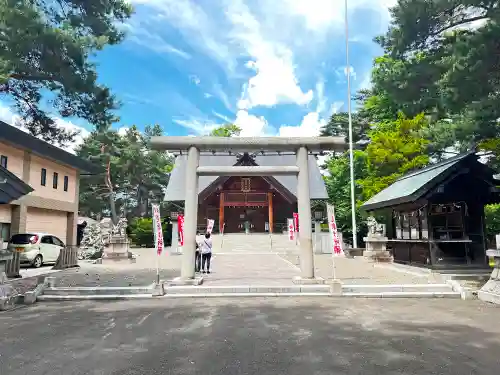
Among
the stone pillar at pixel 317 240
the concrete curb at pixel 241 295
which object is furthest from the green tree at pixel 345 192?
the concrete curb at pixel 241 295

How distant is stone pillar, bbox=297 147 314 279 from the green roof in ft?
14.4

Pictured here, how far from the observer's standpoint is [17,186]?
956 centimetres

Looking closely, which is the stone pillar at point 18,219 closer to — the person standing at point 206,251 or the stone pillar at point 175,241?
the stone pillar at point 175,241

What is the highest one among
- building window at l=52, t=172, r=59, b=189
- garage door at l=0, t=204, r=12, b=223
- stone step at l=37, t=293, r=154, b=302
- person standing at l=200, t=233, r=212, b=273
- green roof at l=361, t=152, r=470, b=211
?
building window at l=52, t=172, r=59, b=189

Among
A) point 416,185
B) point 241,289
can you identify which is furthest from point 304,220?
point 416,185

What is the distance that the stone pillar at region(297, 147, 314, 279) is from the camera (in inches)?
411

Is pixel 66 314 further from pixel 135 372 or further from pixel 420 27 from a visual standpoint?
pixel 420 27

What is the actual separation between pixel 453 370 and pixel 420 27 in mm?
11870

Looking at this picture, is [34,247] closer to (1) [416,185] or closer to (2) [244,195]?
(1) [416,185]

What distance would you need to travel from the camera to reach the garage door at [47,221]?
19672mm

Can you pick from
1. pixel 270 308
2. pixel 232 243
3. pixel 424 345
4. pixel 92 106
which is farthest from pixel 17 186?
pixel 232 243

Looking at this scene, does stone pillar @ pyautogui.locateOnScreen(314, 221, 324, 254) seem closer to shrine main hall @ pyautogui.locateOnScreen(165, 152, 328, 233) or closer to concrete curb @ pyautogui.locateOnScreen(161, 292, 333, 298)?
shrine main hall @ pyautogui.locateOnScreen(165, 152, 328, 233)

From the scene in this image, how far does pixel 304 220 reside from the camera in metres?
10.7

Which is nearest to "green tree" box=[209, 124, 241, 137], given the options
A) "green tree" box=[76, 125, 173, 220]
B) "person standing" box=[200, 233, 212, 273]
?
"green tree" box=[76, 125, 173, 220]
